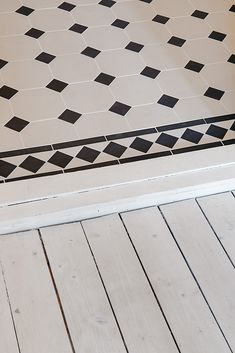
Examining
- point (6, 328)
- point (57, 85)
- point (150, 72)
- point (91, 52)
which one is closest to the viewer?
point (6, 328)

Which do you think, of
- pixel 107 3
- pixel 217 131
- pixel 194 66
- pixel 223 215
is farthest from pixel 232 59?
pixel 223 215

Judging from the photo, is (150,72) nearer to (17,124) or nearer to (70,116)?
(70,116)

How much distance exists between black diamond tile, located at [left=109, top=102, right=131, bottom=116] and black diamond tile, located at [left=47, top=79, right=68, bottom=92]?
0.34 m

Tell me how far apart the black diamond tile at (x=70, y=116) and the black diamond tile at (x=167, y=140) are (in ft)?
1.58

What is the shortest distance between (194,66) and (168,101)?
41 cm

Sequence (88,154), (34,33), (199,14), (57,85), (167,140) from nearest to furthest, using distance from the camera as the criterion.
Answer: (88,154)
(167,140)
(57,85)
(34,33)
(199,14)

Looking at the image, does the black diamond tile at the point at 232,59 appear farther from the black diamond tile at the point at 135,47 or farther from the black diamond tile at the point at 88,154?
the black diamond tile at the point at 88,154

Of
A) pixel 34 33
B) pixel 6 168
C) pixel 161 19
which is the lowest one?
pixel 6 168

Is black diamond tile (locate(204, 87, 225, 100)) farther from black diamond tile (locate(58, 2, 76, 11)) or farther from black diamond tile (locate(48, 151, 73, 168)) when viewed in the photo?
black diamond tile (locate(58, 2, 76, 11))

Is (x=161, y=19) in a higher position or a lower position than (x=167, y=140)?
higher

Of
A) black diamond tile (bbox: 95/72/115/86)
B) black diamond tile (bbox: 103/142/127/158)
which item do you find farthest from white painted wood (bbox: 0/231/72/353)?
black diamond tile (bbox: 95/72/115/86)

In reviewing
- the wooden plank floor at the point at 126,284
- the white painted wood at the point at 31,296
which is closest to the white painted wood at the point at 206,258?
the wooden plank floor at the point at 126,284

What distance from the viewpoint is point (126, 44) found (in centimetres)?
419

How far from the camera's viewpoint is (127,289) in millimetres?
2514
